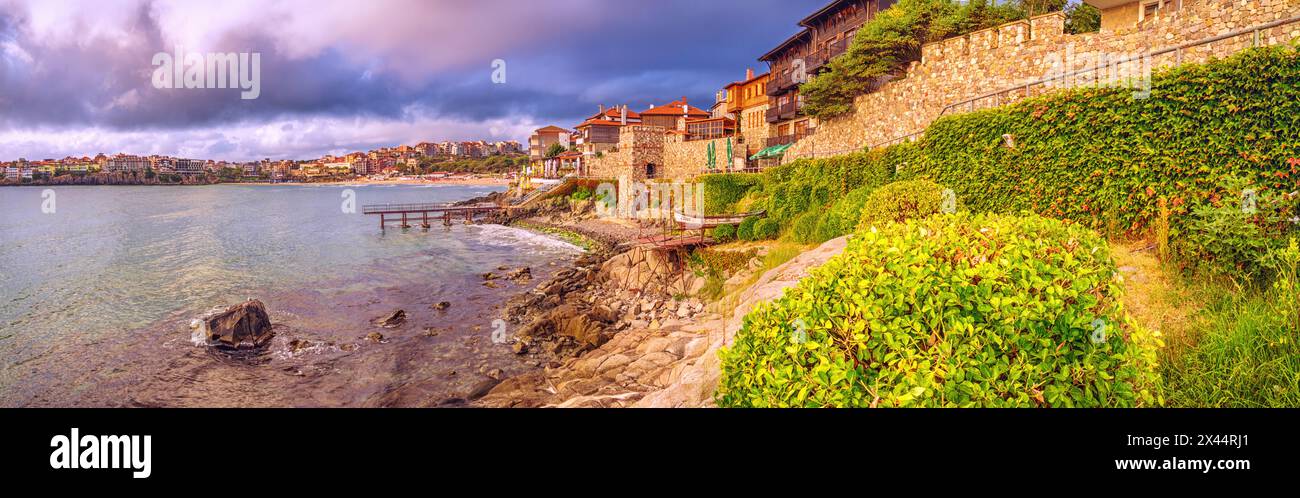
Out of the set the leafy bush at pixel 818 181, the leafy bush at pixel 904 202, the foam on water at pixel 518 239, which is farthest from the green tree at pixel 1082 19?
the foam on water at pixel 518 239

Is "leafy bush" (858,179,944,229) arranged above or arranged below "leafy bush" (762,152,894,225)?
below

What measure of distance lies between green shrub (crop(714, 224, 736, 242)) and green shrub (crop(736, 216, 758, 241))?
0.25m

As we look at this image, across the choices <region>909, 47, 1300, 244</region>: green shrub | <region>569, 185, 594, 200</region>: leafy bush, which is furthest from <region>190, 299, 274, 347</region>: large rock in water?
<region>569, 185, 594, 200</region>: leafy bush

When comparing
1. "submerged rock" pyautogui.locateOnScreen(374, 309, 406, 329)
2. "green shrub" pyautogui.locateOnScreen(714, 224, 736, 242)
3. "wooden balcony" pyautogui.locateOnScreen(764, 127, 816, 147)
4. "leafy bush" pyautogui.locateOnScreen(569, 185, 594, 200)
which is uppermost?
"wooden balcony" pyautogui.locateOnScreen(764, 127, 816, 147)

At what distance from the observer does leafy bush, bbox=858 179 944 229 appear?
13.8 metres

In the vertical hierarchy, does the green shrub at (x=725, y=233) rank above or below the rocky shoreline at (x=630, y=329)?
above

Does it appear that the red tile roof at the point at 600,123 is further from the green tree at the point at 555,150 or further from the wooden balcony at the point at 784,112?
the wooden balcony at the point at 784,112

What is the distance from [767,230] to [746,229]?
1023 mm

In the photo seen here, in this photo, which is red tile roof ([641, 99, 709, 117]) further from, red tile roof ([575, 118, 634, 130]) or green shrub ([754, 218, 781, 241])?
green shrub ([754, 218, 781, 241])

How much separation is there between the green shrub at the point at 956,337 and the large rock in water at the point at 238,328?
1962 centimetres

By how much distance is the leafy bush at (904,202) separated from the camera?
13.8 meters

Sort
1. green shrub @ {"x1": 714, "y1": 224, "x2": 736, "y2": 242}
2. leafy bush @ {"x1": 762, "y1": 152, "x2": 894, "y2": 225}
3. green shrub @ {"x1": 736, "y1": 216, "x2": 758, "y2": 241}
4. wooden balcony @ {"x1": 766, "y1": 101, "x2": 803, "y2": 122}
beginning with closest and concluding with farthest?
leafy bush @ {"x1": 762, "y1": 152, "x2": 894, "y2": 225}
green shrub @ {"x1": 736, "y1": 216, "x2": 758, "y2": 241}
green shrub @ {"x1": 714, "y1": 224, "x2": 736, "y2": 242}
wooden balcony @ {"x1": 766, "y1": 101, "x2": 803, "y2": 122}

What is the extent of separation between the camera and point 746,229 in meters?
24.7

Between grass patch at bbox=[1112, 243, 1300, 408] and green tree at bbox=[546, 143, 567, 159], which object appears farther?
green tree at bbox=[546, 143, 567, 159]
